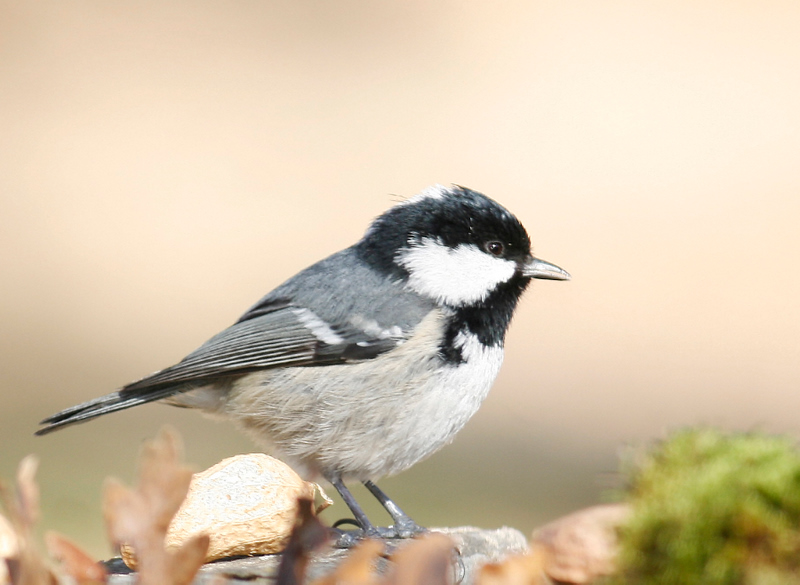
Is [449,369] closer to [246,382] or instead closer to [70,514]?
[246,382]

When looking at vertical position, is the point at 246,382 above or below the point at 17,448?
above

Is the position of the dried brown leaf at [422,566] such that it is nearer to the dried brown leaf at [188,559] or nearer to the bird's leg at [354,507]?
the dried brown leaf at [188,559]

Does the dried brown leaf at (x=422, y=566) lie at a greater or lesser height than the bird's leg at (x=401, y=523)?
greater

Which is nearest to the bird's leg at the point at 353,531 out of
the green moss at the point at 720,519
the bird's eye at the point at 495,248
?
the bird's eye at the point at 495,248

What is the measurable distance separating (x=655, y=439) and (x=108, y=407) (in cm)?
150

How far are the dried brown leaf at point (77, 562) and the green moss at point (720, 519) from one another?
0.51 m

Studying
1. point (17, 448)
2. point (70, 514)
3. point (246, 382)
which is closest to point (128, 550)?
point (246, 382)

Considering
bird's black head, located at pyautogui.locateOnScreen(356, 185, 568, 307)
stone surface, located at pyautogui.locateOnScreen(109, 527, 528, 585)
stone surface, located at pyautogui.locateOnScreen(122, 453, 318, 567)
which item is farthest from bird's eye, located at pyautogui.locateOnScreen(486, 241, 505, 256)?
stone surface, located at pyautogui.locateOnScreen(122, 453, 318, 567)

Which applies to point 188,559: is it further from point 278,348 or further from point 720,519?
point 278,348

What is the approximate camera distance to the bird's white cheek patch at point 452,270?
202cm

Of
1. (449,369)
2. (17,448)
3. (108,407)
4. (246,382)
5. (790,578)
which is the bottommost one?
(17,448)

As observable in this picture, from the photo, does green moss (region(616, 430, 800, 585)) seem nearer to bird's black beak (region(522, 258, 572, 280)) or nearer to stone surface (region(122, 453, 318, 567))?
stone surface (region(122, 453, 318, 567))

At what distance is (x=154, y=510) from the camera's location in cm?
77

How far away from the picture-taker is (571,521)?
1040 millimetres
